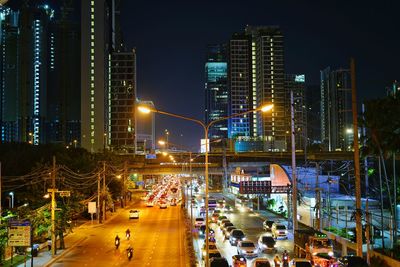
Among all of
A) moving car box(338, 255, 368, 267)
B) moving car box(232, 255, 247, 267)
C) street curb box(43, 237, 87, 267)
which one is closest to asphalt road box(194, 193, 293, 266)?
moving car box(232, 255, 247, 267)

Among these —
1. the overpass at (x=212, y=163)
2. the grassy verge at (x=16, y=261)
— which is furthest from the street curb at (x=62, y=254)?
the overpass at (x=212, y=163)

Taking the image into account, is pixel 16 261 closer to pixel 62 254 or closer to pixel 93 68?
pixel 62 254

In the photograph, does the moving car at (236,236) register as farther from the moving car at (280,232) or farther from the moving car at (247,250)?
the moving car at (280,232)

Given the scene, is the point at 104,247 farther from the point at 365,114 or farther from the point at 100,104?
the point at 100,104

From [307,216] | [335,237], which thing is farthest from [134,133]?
[335,237]

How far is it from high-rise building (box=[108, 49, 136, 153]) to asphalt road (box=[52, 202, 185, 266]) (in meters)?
112

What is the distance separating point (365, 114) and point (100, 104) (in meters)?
141

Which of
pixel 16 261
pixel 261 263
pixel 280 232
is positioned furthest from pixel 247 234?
pixel 16 261

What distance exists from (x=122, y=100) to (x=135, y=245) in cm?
13867

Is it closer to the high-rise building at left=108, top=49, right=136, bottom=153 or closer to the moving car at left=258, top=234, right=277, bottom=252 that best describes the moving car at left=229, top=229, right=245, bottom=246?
the moving car at left=258, top=234, right=277, bottom=252

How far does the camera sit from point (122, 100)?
177m

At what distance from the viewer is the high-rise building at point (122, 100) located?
174625 millimetres

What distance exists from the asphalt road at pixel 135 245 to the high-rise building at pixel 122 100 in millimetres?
112247

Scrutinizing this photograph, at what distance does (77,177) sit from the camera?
203 ft
